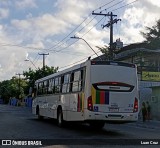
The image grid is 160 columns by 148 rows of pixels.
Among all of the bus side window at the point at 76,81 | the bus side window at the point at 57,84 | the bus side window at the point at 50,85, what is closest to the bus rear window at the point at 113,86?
the bus side window at the point at 76,81

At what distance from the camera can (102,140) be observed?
14.8 meters

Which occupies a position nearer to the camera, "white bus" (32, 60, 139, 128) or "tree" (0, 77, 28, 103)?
"white bus" (32, 60, 139, 128)

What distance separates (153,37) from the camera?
5566 cm

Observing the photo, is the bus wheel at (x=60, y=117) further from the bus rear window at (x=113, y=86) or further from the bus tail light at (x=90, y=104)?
the bus rear window at (x=113, y=86)

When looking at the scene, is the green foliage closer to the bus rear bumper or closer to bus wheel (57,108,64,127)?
bus wheel (57,108,64,127)

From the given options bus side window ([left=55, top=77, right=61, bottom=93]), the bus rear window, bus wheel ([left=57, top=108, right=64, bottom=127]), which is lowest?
bus wheel ([left=57, top=108, right=64, bottom=127])

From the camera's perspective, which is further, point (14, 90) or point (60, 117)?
point (14, 90)

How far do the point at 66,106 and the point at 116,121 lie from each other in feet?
12.2

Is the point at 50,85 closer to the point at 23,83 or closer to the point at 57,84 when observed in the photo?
the point at 57,84

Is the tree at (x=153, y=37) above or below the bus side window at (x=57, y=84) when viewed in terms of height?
above

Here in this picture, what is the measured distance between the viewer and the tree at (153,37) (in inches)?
2131

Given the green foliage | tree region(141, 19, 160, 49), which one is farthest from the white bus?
the green foliage

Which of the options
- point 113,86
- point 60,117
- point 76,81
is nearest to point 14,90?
point 60,117

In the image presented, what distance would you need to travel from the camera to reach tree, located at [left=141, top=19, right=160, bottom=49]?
54128 mm
